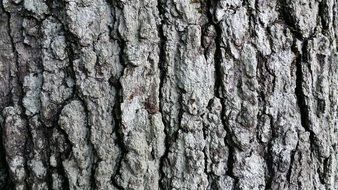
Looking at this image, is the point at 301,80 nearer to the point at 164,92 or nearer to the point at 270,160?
the point at 270,160

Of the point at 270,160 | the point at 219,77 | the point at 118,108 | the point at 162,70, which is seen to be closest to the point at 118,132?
the point at 118,108

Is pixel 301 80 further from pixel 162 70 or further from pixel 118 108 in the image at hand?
pixel 118 108

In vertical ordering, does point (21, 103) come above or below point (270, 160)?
above

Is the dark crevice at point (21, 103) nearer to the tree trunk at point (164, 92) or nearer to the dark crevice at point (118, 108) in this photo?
the tree trunk at point (164, 92)

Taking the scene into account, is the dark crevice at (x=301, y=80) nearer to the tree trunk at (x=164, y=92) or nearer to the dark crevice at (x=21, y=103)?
the tree trunk at (x=164, y=92)

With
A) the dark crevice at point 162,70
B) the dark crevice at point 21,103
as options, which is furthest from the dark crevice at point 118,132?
the dark crevice at point 21,103

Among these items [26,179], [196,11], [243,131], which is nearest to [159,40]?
[196,11]

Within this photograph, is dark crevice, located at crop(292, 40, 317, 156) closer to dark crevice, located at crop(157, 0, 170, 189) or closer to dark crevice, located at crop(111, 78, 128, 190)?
dark crevice, located at crop(157, 0, 170, 189)

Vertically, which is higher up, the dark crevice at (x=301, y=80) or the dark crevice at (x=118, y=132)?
the dark crevice at (x=301, y=80)

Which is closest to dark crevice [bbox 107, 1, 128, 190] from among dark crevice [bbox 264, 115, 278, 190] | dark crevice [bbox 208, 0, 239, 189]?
dark crevice [bbox 208, 0, 239, 189]

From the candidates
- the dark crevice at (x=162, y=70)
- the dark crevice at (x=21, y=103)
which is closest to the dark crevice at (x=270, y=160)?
the dark crevice at (x=162, y=70)

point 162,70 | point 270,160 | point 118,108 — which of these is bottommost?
point 270,160
